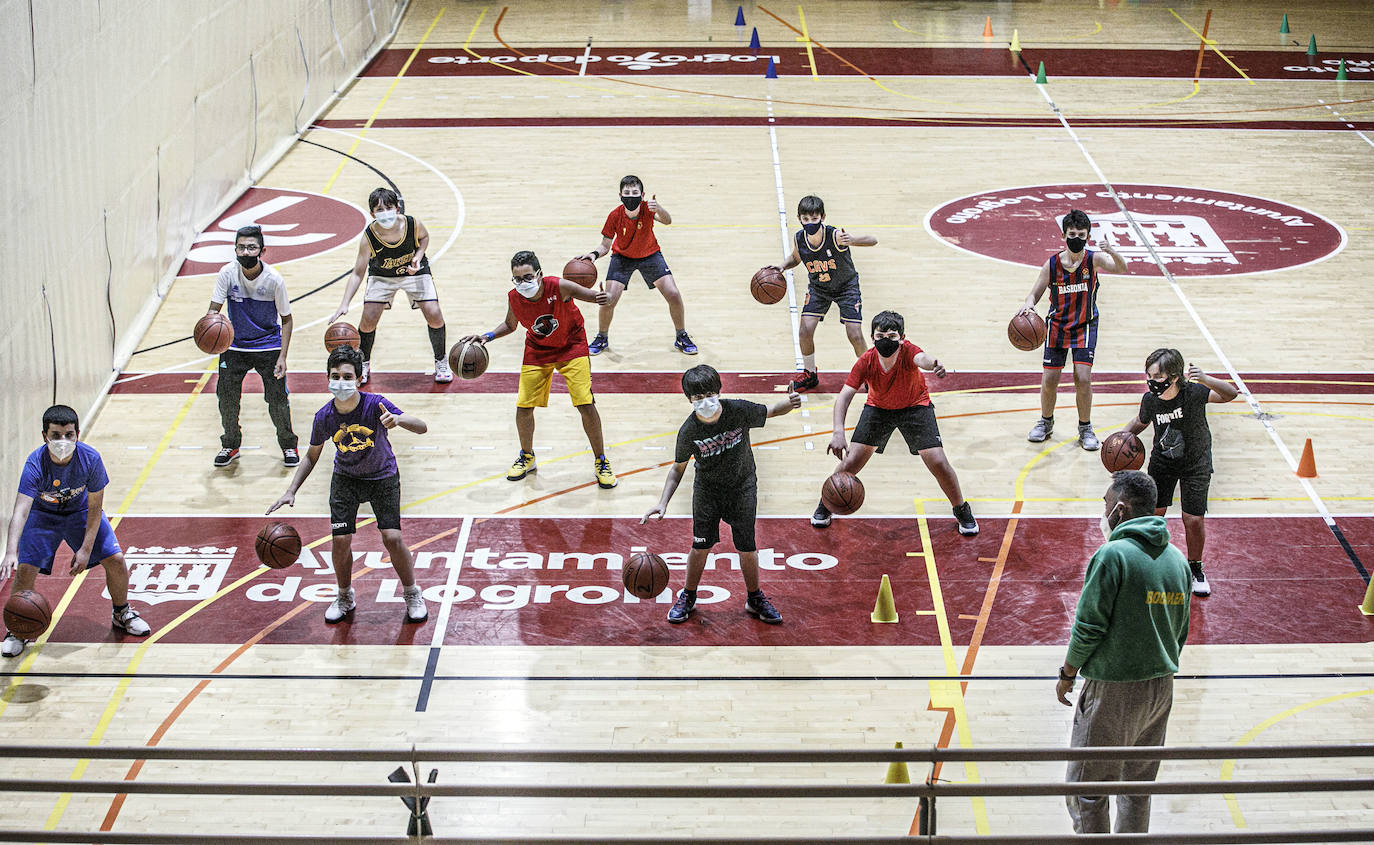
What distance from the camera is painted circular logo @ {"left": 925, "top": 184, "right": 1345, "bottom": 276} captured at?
16.7m

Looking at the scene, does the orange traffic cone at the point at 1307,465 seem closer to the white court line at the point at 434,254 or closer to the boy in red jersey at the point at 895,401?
the boy in red jersey at the point at 895,401

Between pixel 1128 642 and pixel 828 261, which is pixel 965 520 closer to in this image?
pixel 828 261

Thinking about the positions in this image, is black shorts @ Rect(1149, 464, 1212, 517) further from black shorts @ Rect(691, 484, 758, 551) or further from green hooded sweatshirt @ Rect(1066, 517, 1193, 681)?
green hooded sweatshirt @ Rect(1066, 517, 1193, 681)

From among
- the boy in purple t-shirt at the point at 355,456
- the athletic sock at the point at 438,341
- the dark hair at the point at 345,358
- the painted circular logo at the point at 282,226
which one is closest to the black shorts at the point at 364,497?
the boy in purple t-shirt at the point at 355,456

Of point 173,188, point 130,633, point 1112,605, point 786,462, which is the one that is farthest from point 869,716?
point 173,188

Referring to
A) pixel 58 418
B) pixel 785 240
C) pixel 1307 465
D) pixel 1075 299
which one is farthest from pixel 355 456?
pixel 785 240

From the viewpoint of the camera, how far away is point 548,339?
1155cm

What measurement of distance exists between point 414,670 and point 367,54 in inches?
768

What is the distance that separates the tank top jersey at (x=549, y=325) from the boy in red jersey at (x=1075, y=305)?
12.8ft

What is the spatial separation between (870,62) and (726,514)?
18451 millimetres

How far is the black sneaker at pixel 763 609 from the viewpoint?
32.1ft

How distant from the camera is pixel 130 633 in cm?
978

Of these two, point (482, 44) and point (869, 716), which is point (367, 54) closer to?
point (482, 44)

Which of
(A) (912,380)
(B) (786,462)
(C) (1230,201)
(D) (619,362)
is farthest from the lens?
(C) (1230,201)
